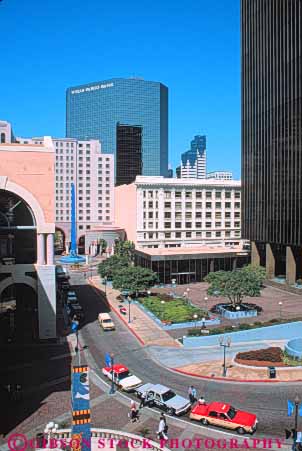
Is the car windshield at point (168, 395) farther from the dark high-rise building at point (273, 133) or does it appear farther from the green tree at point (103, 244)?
the green tree at point (103, 244)

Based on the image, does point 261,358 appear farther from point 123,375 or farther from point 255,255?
point 255,255

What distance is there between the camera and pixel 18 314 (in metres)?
53.4

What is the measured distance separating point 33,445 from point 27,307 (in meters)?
32.2

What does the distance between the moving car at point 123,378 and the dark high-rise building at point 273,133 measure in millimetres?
49852

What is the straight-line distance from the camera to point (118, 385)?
32.6 meters

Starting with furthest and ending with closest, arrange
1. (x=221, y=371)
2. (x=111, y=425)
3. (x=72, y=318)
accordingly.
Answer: (x=72, y=318), (x=221, y=371), (x=111, y=425)

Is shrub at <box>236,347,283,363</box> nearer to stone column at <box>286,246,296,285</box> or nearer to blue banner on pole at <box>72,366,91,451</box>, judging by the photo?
blue banner on pole at <box>72,366,91,451</box>

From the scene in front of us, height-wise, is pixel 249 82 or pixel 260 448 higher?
pixel 249 82

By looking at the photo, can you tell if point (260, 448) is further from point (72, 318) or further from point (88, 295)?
point (88, 295)

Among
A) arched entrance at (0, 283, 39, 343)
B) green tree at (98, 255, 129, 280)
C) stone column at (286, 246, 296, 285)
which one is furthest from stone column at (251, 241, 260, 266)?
arched entrance at (0, 283, 39, 343)

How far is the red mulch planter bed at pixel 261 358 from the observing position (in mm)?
36812

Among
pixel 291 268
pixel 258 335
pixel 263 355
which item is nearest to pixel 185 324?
pixel 258 335

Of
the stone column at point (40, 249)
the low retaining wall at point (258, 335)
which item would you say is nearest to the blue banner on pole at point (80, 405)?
the low retaining wall at point (258, 335)

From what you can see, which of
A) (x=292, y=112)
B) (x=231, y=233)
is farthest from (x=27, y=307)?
(x=231, y=233)
